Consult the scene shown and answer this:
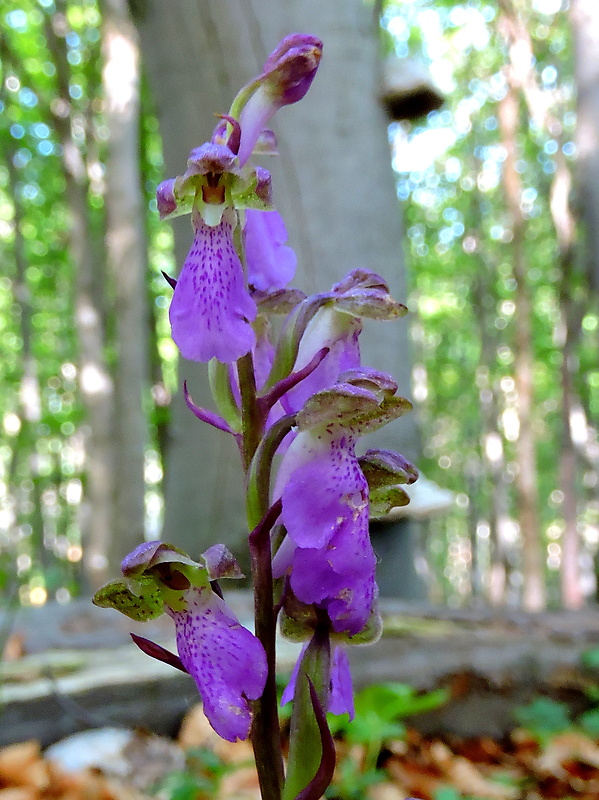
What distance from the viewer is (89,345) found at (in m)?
6.95

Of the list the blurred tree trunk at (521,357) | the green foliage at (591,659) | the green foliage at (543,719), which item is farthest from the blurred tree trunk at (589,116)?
the blurred tree trunk at (521,357)

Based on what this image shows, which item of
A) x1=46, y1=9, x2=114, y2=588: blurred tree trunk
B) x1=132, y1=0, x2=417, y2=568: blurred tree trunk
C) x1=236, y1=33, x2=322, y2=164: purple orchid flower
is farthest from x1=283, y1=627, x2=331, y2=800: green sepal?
x1=46, y1=9, x2=114, y2=588: blurred tree trunk

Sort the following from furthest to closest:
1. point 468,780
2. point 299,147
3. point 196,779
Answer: point 299,147 → point 468,780 → point 196,779

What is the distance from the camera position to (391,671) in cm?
257

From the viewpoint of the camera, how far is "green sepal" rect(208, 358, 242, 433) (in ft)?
2.81

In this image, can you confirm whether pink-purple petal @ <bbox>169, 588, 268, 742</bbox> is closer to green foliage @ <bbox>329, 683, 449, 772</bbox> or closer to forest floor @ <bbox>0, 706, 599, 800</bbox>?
forest floor @ <bbox>0, 706, 599, 800</bbox>

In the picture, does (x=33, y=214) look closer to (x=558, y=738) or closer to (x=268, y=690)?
(x=558, y=738)

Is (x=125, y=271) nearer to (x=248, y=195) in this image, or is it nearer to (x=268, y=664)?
(x=248, y=195)

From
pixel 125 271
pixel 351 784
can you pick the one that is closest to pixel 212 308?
pixel 351 784

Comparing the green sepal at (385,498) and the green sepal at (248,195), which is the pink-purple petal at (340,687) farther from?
the green sepal at (248,195)

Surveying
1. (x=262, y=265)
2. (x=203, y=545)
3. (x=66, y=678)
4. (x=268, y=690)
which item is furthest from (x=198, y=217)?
(x=203, y=545)

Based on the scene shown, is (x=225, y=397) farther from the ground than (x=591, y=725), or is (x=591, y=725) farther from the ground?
(x=225, y=397)

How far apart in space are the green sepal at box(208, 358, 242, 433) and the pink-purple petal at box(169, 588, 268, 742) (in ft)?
0.74

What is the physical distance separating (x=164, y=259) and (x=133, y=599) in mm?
13965
